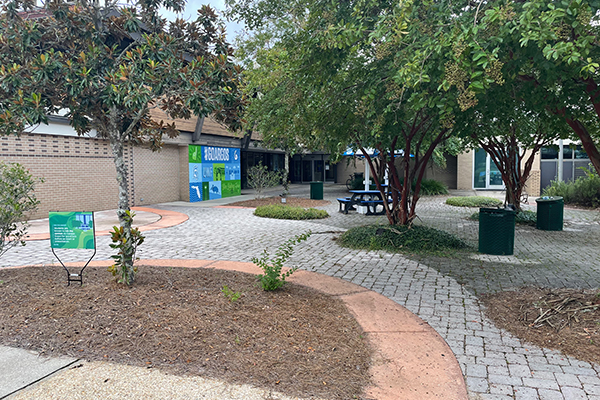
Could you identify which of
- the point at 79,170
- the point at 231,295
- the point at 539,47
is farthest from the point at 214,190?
the point at 539,47

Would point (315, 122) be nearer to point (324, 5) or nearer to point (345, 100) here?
point (345, 100)

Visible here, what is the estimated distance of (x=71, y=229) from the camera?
515cm

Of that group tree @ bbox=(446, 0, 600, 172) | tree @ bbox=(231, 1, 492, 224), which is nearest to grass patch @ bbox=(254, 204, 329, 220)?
tree @ bbox=(231, 1, 492, 224)

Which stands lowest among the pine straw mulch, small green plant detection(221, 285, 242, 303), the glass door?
the pine straw mulch

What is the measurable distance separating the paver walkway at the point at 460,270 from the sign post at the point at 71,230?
2244 millimetres

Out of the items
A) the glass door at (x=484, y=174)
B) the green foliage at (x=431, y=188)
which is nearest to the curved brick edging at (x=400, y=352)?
the green foliage at (x=431, y=188)

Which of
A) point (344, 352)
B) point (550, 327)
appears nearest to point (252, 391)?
point (344, 352)

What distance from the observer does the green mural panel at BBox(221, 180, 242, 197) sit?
20.9 metres

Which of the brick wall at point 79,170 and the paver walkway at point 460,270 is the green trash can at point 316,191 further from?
the brick wall at point 79,170

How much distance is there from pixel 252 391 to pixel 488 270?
16.6 feet

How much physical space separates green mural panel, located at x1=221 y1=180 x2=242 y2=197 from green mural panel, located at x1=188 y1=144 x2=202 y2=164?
2423mm

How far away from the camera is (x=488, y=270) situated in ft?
21.6

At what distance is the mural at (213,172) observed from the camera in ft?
61.0

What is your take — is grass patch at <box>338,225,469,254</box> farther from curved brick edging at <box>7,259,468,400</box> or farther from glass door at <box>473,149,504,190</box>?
glass door at <box>473,149,504,190</box>
